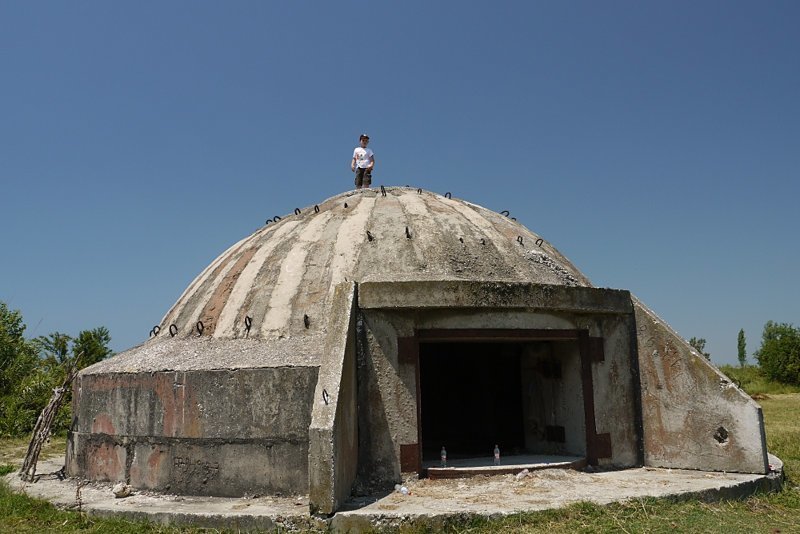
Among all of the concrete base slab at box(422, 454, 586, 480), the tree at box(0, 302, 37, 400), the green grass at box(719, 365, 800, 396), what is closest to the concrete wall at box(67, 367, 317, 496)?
the concrete base slab at box(422, 454, 586, 480)

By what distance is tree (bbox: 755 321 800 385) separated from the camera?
3916cm

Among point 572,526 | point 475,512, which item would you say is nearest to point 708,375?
point 572,526

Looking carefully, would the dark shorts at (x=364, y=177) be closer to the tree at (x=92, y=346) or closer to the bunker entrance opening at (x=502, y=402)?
the bunker entrance opening at (x=502, y=402)

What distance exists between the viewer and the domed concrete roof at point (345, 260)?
400 inches

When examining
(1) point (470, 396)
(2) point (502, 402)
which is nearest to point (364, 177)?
(1) point (470, 396)

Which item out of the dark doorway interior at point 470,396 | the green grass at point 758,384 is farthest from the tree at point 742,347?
the dark doorway interior at point 470,396

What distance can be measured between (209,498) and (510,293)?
4618mm

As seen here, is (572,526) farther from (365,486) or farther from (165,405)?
(165,405)

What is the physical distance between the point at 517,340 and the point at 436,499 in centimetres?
274

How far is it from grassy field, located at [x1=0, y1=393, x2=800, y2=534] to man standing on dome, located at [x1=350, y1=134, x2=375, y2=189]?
824 centimetres

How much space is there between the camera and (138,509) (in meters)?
7.84

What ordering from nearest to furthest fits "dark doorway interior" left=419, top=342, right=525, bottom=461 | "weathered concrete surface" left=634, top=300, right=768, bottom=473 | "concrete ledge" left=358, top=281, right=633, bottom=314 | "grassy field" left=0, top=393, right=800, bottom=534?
"grassy field" left=0, top=393, right=800, bottom=534 < "concrete ledge" left=358, top=281, right=633, bottom=314 < "weathered concrete surface" left=634, top=300, right=768, bottom=473 < "dark doorway interior" left=419, top=342, right=525, bottom=461

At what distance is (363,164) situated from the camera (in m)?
14.2

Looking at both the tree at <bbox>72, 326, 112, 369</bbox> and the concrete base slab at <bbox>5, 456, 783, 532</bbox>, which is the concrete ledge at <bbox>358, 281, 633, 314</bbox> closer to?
the concrete base slab at <bbox>5, 456, 783, 532</bbox>
